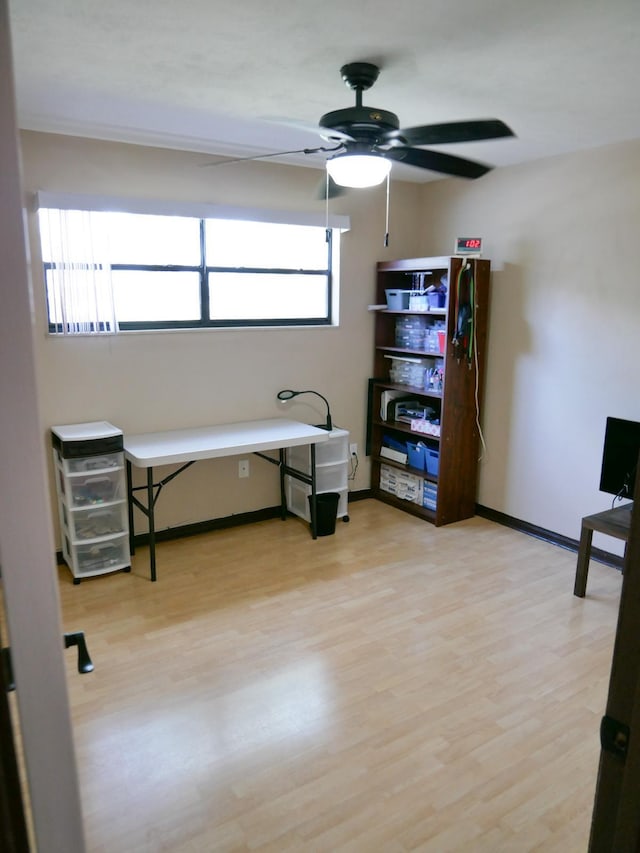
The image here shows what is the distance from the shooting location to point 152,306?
383cm

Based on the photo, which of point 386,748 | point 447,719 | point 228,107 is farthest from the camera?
point 228,107

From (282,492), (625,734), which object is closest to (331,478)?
(282,492)

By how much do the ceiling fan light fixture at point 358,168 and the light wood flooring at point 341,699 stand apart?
2116mm

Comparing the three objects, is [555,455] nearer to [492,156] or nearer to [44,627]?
[492,156]

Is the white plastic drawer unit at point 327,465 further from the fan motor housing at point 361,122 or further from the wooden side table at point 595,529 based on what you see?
the fan motor housing at point 361,122

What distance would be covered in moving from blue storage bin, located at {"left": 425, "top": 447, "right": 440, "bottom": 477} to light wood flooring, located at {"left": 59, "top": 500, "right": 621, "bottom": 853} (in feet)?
2.10

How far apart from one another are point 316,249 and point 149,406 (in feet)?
5.74

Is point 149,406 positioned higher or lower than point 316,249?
lower

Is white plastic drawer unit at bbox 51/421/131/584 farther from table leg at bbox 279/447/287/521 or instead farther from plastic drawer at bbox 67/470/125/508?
table leg at bbox 279/447/287/521

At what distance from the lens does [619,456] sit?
341 centimetres

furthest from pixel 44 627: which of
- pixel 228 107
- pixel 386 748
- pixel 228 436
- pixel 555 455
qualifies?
pixel 555 455

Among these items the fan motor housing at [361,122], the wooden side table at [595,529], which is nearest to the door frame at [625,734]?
the fan motor housing at [361,122]

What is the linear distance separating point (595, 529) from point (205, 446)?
7.38 ft

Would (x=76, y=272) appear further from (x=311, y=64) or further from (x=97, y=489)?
(x=311, y=64)
